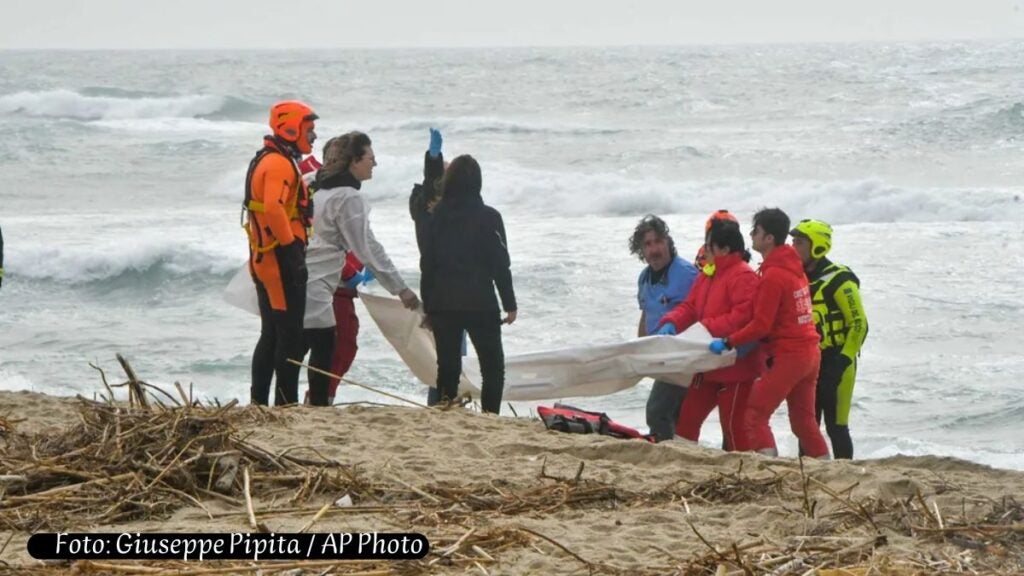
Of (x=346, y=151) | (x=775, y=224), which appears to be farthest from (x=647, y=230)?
(x=346, y=151)

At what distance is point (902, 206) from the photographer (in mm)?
26203

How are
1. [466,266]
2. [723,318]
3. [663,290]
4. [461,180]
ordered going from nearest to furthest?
1. [723,318]
2. [461,180]
3. [466,266]
4. [663,290]

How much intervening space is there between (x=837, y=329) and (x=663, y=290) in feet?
3.33

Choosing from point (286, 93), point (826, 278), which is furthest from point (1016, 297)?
point (286, 93)

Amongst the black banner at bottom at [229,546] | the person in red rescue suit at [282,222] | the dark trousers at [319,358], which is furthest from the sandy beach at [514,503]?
the dark trousers at [319,358]

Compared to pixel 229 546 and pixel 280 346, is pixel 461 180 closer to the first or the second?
pixel 280 346

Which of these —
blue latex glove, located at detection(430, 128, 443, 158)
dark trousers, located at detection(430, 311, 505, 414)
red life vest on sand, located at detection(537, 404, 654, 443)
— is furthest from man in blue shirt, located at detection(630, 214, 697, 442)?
blue latex glove, located at detection(430, 128, 443, 158)

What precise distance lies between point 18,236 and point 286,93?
3323cm

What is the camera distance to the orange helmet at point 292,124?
7691 millimetres

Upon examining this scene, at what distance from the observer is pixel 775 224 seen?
7621 mm

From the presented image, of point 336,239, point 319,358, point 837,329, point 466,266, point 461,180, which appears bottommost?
point 319,358

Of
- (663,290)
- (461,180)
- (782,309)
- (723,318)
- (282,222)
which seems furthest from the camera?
(663,290)

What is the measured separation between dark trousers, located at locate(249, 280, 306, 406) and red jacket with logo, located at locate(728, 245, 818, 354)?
2247 millimetres

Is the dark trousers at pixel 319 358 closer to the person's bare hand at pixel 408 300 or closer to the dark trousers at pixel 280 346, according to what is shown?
the dark trousers at pixel 280 346
